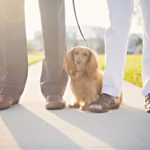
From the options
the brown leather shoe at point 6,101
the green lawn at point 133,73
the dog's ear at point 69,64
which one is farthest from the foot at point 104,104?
the green lawn at point 133,73

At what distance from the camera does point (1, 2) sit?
15.3 ft

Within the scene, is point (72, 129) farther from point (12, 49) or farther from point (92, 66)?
point (12, 49)

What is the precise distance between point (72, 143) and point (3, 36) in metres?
1.95

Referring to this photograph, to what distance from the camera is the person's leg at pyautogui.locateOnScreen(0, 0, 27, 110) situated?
4.66 meters

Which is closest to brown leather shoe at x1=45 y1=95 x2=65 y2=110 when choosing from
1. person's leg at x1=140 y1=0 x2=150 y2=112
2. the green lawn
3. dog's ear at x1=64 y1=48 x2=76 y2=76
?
dog's ear at x1=64 y1=48 x2=76 y2=76

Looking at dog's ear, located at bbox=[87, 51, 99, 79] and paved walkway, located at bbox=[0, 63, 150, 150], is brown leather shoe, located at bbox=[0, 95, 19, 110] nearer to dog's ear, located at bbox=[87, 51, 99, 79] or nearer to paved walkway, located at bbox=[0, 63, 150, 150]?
paved walkway, located at bbox=[0, 63, 150, 150]

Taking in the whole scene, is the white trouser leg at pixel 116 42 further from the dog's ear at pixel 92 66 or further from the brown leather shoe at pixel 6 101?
the brown leather shoe at pixel 6 101

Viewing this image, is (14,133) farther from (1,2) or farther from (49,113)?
(1,2)

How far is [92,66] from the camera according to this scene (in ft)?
15.4

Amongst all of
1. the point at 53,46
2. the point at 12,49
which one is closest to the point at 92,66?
the point at 53,46

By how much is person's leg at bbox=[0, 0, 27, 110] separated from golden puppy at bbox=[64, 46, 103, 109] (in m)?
0.45

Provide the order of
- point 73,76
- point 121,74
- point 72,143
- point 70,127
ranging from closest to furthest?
point 72,143
point 70,127
point 121,74
point 73,76

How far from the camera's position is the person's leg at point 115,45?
4.18 m

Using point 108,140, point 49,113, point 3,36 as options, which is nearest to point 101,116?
point 49,113
